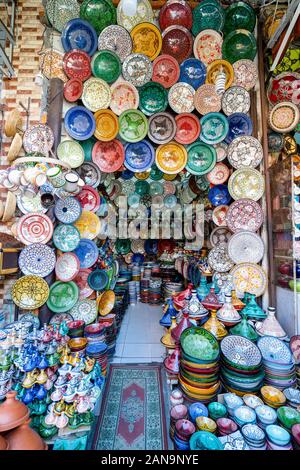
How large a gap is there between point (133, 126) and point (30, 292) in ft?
6.24

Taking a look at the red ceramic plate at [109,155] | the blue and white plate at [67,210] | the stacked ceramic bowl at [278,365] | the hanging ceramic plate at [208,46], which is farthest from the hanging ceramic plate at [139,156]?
the stacked ceramic bowl at [278,365]

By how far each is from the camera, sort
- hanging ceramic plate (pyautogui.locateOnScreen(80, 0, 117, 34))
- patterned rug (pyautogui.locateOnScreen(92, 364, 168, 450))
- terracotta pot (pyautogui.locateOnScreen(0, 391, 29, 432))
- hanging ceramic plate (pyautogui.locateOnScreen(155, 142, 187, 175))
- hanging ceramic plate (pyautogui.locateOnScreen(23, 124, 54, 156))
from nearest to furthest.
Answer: terracotta pot (pyautogui.locateOnScreen(0, 391, 29, 432)) < patterned rug (pyautogui.locateOnScreen(92, 364, 168, 450)) < hanging ceramic plate (pyautogui.locateOnScreen(23, 124, 54, 156)) < hanging ceramic plate (pyautogui.locateOnScreen(80, 0, 117, 34)) < hanging ceramic plate (pyautogui.locateOnScreen(155, 142, 187, 175))

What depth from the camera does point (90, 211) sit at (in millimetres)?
2223

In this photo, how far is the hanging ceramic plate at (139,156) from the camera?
2.22 m

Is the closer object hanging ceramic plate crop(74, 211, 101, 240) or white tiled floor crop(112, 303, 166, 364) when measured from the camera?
hanging ceramic plate crop(74, 211, 101, 240)

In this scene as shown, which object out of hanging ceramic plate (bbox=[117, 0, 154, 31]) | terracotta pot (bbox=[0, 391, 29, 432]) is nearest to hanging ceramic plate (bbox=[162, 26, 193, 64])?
hanging ceramic plate (bbox=[117, 0, 154, 31])

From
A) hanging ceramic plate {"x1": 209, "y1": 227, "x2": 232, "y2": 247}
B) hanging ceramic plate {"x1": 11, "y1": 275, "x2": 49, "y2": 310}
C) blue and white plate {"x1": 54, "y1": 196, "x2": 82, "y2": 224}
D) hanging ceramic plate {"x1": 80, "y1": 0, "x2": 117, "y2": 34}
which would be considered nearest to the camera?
hanging ceramic plate {"x1": 11, "y1": 275, "x2": 49, "y2": 310}

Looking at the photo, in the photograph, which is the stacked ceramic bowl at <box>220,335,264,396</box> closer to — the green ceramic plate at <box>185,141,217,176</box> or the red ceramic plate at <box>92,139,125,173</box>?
the green ceramic plate at <box>185,141,217,176</box>

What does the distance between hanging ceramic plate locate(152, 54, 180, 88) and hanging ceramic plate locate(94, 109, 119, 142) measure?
61 cm

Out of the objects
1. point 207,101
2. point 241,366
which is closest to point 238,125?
point 207,101

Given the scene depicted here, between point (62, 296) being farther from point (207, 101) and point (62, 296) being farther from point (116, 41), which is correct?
point (116, 41)

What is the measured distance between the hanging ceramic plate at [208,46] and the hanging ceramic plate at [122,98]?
807mm

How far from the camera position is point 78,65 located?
2.12 meters

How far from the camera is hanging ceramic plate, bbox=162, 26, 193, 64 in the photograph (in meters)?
2.17
